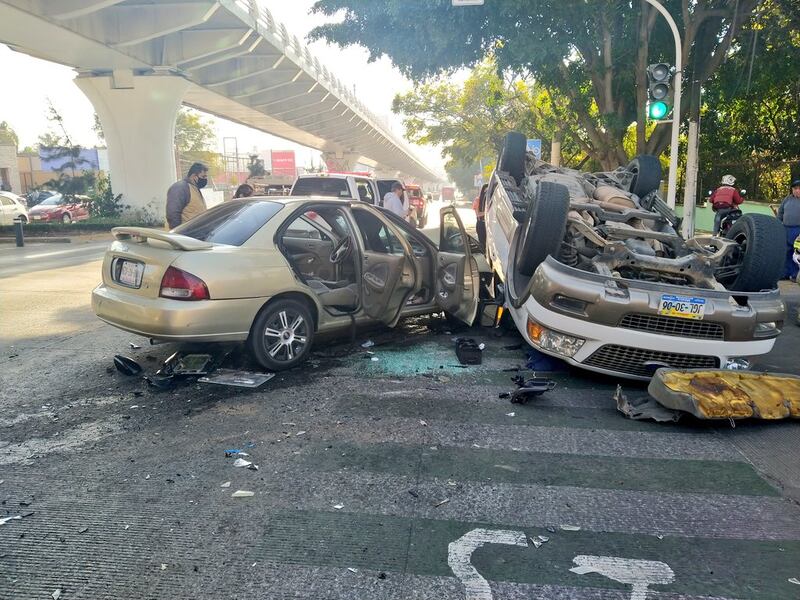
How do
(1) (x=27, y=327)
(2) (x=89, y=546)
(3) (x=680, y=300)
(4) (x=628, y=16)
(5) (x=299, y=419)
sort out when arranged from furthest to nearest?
(4) (x=628, y=16), (1) (x=27, y=327), (3) (x=680, y=300), (5) (x=299, y=419), (2) (x=89, y=546)

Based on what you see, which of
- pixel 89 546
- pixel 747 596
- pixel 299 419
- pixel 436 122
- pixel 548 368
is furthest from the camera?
pixel 436 122

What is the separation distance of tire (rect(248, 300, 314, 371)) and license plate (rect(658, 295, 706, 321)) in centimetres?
310

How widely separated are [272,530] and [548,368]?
3441mm

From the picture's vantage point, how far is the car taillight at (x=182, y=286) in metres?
5.02

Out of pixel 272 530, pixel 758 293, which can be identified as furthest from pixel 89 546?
pixel 758 293

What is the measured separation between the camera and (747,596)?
2574 mm

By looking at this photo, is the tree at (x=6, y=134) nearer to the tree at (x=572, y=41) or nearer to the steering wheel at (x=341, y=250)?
the tree at (x=572, y=41)

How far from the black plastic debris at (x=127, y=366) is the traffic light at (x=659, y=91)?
9.86 m

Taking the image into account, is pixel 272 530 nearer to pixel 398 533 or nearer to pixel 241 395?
pixel 398 533

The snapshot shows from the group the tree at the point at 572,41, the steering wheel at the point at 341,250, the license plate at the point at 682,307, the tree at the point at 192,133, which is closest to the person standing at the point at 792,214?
the tree at the point at 572,41

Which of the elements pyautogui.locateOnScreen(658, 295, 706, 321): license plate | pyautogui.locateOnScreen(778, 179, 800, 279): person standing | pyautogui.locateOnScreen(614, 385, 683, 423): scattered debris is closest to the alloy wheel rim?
pyautogui.locateOnScreen(614, 385, 683, 423): scattered debris

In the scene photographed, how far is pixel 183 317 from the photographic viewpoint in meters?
4.97

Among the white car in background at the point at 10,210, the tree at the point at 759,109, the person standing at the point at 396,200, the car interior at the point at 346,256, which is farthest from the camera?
the white car in background at the point at 10,210

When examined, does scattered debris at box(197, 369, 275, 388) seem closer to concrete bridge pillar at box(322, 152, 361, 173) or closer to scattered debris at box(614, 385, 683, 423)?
scattered debris at box(614, 385, 683, 423)
